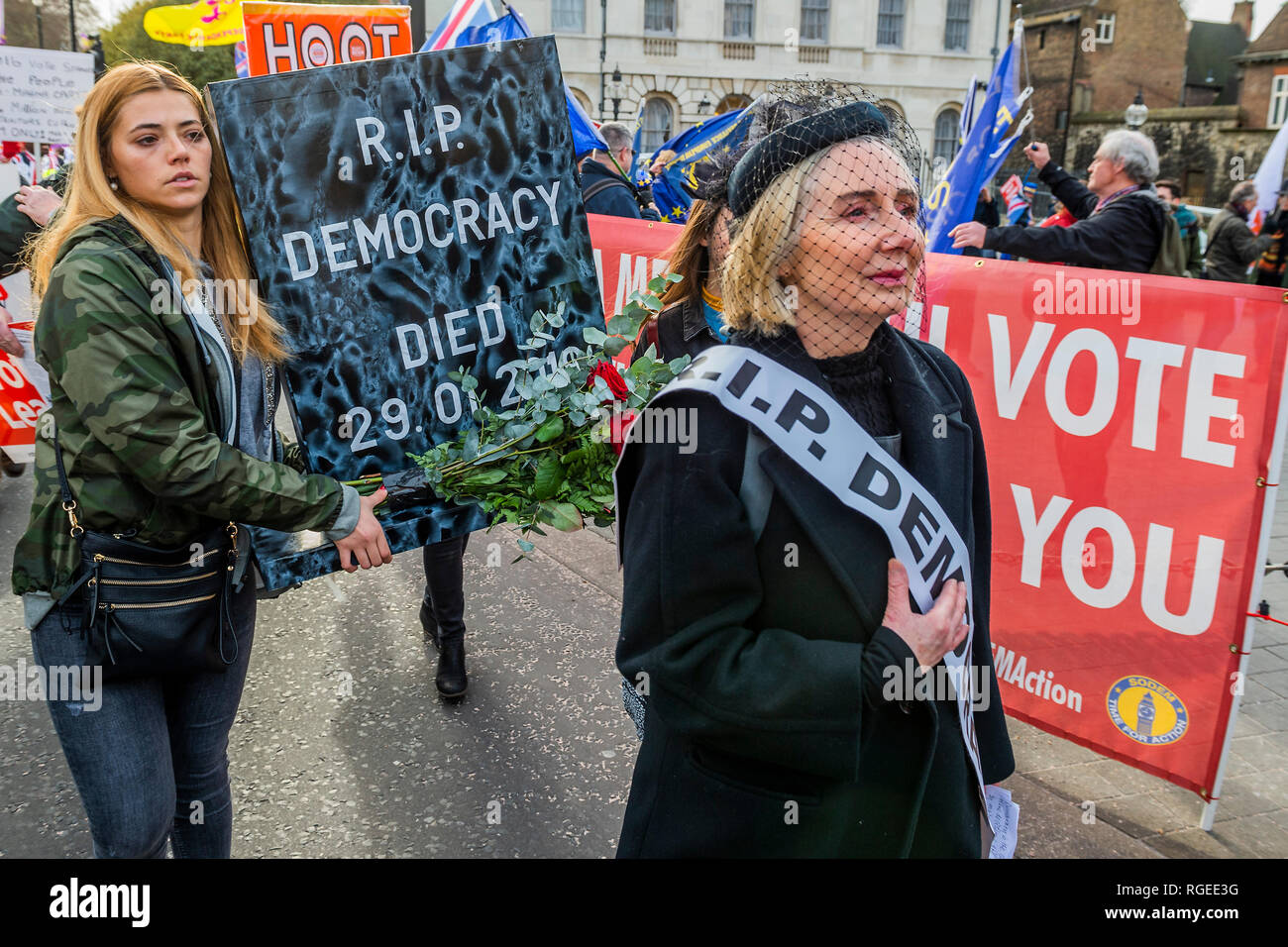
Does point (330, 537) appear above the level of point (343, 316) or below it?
below

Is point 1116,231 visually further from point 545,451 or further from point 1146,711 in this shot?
point 545,451

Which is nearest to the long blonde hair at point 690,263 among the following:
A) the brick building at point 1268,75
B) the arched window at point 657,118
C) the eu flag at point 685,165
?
the eu flag at point 685,165

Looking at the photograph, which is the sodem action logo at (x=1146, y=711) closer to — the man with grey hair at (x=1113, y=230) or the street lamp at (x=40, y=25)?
the man with grey hair at (x=1113, y=230)

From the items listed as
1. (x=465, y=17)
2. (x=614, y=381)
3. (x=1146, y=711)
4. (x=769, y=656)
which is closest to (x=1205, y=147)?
(x=465, y=17)

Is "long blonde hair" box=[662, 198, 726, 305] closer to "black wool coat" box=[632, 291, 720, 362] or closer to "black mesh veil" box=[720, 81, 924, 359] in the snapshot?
"black wool coat" box=[632, 291, 720, 362]

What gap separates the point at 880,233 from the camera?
1673mm

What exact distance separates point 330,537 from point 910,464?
51.0 inches

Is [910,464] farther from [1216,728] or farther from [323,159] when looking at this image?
[1216,728]

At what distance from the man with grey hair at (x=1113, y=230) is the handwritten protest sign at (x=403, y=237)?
3.49 m

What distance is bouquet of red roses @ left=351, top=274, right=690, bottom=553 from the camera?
2377 mm

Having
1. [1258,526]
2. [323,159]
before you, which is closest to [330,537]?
[323,159]

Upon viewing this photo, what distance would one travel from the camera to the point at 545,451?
243 cm

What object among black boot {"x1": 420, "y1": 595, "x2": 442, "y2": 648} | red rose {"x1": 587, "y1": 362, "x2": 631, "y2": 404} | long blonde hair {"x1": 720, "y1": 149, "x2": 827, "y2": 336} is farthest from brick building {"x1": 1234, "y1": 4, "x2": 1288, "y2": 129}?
long blonde hair {"x1": 720, "y1": 149, "x2": 827, "y2": 336}

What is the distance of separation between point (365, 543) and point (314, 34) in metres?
3.30
